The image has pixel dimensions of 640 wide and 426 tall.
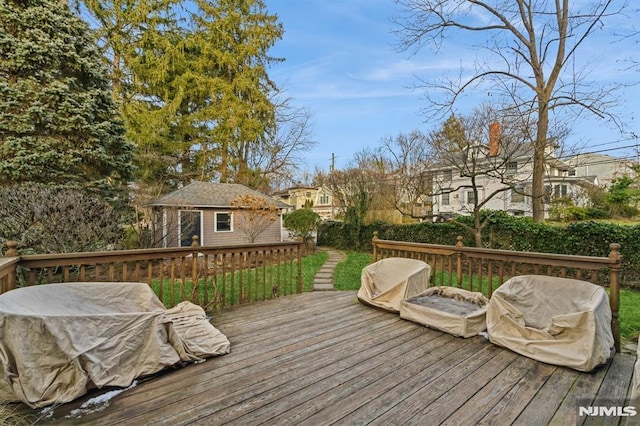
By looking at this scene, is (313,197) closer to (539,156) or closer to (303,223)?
(303,223)

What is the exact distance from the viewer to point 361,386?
6.90 feet

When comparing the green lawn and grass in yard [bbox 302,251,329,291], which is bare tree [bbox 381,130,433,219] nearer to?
grass in yard [bbox 302,251,329,291]

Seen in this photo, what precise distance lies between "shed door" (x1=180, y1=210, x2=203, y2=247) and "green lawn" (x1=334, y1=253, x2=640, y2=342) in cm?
464

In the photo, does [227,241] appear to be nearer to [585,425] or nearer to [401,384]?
[401,384]

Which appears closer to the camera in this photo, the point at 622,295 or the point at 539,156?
the point at 622,295

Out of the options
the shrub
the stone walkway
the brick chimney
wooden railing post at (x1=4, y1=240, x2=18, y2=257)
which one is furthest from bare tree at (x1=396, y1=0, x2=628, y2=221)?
wooden railing post at (x1=4, y1=240, x2=18, y2=257)

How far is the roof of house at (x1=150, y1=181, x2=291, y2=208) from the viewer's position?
9680 millimetres

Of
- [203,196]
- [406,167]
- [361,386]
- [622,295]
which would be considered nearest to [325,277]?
[361,386]

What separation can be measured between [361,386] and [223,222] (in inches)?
397

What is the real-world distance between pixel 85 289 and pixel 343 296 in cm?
319

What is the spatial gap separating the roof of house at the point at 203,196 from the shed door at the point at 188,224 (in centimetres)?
30

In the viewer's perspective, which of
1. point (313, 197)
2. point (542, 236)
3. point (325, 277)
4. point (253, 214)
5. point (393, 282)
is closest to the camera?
point (393, 282)

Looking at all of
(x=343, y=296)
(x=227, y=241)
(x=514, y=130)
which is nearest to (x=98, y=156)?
(x=227, y=241)

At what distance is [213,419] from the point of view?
5.71 ft
